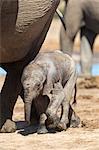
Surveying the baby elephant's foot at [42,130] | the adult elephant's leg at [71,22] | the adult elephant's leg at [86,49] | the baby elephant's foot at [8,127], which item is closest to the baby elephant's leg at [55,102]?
the baby elephant's foot at [42,130]

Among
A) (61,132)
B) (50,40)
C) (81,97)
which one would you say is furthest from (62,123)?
(50,40)

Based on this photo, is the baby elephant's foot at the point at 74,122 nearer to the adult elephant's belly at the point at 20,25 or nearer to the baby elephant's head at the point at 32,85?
the baby elephant's head at the point at 32,85

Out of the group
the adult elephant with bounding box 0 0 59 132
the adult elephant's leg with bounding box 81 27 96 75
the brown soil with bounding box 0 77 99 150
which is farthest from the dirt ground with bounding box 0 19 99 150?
the adult elephant's leg with bounding box 81 27 96 75

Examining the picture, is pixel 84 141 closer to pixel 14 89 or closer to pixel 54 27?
pixel 14 89

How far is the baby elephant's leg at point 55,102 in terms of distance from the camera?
517 cm

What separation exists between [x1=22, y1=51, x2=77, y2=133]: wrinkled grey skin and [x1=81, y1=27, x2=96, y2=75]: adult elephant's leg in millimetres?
4365

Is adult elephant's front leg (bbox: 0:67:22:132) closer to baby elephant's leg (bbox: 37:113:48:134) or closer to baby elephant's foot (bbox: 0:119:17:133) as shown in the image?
baby elephant's foot (bbox: 0:119:17:133)

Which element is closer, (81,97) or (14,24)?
(14,24)

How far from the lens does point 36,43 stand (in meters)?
5.46

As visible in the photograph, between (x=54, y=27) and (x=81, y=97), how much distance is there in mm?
18395

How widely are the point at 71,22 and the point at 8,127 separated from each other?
163 inches

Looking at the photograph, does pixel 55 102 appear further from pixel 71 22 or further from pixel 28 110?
pixel 71 22

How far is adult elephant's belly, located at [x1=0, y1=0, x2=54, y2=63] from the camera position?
505 cm

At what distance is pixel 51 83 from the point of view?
5.23 meters
